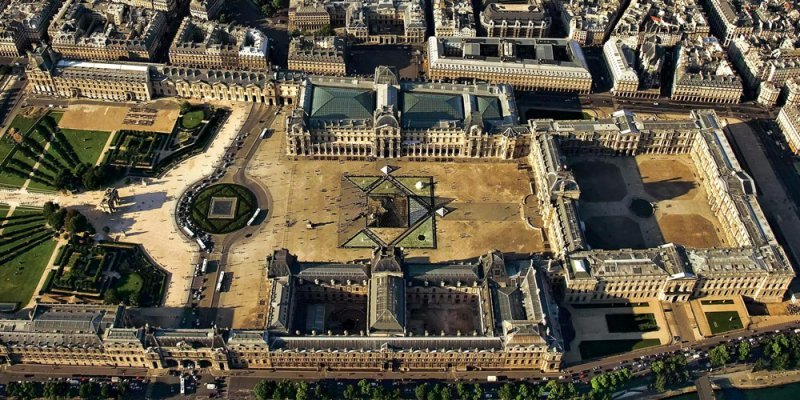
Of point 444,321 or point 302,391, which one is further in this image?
point 444,321

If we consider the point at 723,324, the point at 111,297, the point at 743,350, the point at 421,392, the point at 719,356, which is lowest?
the point at 421,392

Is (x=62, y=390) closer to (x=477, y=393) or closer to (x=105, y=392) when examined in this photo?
(x=105, y=392)

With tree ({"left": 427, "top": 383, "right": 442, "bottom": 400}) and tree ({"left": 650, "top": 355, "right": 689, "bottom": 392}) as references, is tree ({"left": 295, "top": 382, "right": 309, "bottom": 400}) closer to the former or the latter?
tree ({"left": 427, "top": 383, "right": 442, "bottom": 400})

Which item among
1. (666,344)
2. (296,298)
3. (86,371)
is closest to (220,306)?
(296,298)

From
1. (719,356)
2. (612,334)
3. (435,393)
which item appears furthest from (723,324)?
(435,393)

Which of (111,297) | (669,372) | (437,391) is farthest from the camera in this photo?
(111,297)

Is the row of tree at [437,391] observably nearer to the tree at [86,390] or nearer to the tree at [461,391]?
the tree at [461,391]

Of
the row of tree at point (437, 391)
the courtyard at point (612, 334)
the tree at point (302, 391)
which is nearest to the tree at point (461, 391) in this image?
the row of tree at point (437, 391)
